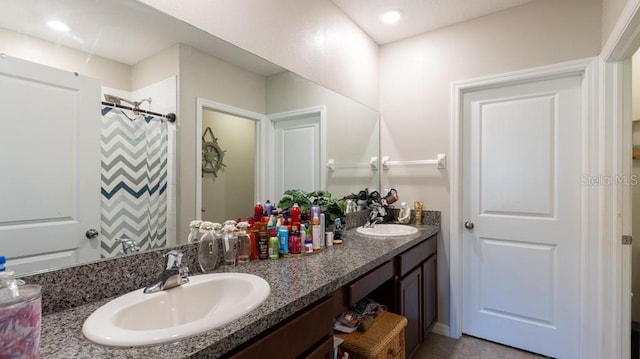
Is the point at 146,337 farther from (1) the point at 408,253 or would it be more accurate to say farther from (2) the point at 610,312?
(2) the point at 610,312

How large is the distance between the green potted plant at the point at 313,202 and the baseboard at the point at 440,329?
1340 mm

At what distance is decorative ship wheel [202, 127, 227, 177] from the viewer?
51.9 inches

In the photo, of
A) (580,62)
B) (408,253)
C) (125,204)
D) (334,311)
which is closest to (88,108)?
(125,204)

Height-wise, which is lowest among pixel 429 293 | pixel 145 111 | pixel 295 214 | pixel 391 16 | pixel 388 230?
pixel 429 293

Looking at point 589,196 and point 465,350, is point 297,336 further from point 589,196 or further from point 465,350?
point 589,196

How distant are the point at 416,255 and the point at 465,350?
35.3 inches

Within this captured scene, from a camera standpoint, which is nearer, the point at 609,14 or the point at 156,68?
the point at 156,68

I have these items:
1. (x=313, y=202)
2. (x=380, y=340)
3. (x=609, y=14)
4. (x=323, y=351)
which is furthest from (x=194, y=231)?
(x=609, y=14)

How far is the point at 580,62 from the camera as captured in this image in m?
1.91

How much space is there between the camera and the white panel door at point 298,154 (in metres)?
1.74

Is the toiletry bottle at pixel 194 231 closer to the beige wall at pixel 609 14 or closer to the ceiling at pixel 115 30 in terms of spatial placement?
the ceiling at pixel 115 30

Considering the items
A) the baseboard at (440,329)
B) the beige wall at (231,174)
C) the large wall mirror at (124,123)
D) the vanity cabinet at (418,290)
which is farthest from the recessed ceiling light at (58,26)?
the baseboard at (440,329)

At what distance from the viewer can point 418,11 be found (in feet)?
7.14

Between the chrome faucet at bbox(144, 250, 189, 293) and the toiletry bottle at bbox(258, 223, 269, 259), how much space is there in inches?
15.3
